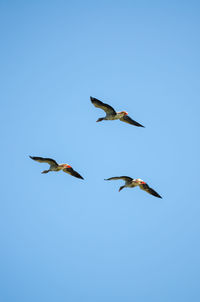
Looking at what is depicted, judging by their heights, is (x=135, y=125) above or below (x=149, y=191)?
above

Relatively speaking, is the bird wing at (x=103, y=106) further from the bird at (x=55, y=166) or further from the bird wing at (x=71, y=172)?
the bird wing at (x=71, y=172)

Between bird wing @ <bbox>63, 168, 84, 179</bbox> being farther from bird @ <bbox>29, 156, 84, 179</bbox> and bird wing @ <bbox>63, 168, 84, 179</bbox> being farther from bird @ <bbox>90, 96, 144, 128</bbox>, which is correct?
bird @ <bbox>90, 96, 144, 128</bbox>

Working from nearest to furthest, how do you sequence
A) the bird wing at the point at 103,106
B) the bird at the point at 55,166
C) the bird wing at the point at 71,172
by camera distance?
1. the bird wing at the point at 103,106
2. the bird at the point at 55,166
3. the bird wing at the point at 71,172

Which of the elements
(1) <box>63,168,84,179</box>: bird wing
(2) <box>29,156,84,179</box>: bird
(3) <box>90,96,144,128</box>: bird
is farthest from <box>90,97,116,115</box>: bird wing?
(1) <box>63,168,84,179</box>: bird wing

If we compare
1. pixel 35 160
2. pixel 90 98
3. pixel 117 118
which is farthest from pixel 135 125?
pixel 35 160

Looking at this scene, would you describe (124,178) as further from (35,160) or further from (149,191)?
(35,160)

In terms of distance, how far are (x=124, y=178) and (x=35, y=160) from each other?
5695 millimetres

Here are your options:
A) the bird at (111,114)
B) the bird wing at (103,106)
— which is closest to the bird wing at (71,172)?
the bird at (111,114)

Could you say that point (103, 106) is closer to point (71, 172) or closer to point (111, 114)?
point (111, 114)

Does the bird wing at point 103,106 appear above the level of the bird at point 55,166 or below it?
above

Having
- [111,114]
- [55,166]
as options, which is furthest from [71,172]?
[111,114]

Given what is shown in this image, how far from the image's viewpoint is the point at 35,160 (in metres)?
36.0

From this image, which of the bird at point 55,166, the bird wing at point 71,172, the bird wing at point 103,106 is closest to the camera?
the bird wing at point 103,106

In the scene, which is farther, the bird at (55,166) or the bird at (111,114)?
the bird at (55,166)
